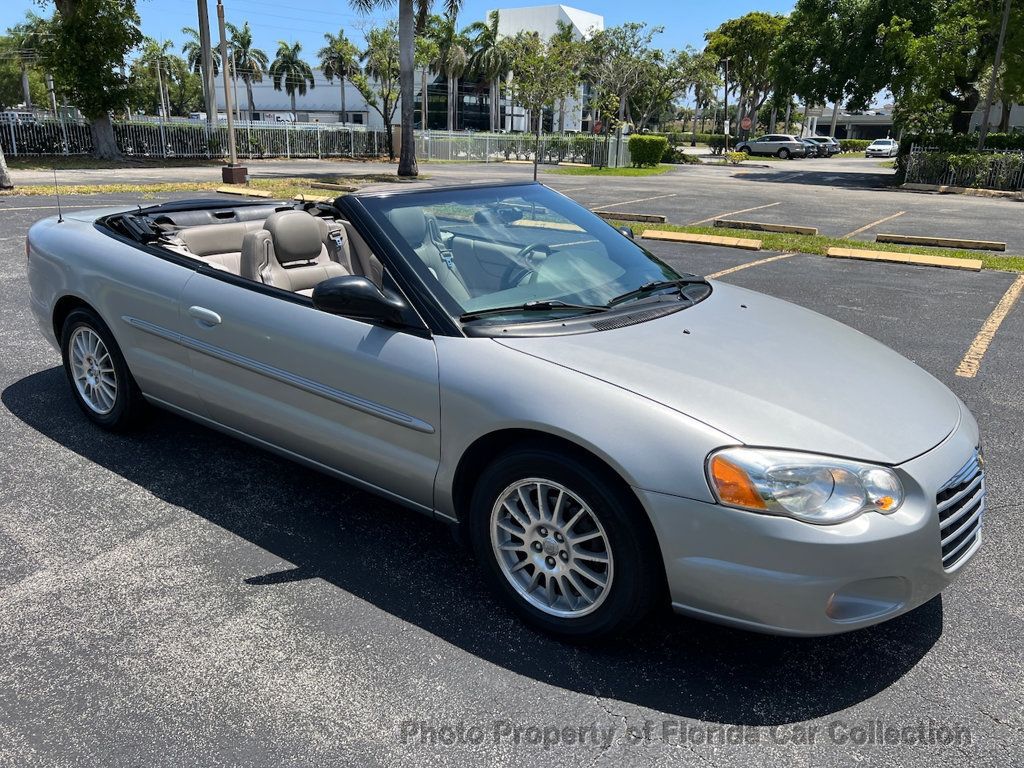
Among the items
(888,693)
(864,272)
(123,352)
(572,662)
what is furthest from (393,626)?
(864,272)

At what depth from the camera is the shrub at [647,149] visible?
3875 centimetres

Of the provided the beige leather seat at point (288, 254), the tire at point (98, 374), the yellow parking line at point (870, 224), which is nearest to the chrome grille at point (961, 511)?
the beige leather seat at point (288, 254)

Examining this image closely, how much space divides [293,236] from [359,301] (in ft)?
4.43

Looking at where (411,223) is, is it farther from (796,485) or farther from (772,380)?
(796,485)

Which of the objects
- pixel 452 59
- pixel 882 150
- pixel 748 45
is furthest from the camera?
pixel 452 59

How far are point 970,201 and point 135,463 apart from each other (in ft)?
85.7

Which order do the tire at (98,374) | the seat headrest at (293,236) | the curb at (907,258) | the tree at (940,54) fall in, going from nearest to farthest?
the seat headrest at (293,236)
the tire at (98,374)
the curb at (907,258)
the tree at (940,54)

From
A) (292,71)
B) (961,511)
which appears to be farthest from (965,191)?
(292,71)

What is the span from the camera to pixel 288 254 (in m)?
4.12

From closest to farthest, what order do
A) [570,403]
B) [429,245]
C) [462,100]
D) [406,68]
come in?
[570,403] < [429,245] < [406,68] < [462,100]

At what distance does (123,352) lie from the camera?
418cm

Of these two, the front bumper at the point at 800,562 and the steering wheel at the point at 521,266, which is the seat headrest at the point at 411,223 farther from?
the front bumper at the point at 800,562

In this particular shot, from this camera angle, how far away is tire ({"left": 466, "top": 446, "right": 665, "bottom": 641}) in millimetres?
2535

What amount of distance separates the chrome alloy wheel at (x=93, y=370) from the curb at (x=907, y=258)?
9930 millimetres
